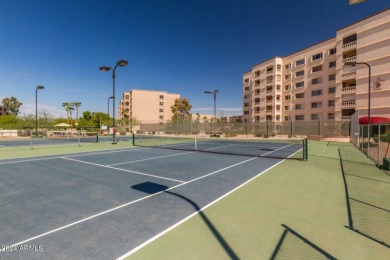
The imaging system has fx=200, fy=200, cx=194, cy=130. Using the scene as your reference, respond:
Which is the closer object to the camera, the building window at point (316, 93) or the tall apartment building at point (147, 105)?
the building window at point (316, 93)

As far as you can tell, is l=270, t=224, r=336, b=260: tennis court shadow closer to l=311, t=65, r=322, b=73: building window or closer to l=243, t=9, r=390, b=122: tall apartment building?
l=243, t=9, r=390, b=122: tall apartment building

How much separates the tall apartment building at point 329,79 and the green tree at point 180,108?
2177cm

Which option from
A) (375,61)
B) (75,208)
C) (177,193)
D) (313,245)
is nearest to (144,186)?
(177,193)

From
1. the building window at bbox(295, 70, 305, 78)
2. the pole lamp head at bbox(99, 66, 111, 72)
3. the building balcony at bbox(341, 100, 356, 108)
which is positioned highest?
the building window at bbox(295, 70, 305, 78)

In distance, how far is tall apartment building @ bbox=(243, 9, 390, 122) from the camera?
34438 mm

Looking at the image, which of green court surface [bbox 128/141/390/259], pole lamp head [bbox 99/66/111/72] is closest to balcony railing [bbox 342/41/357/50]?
green court surface [bbox 128/141/390/259]

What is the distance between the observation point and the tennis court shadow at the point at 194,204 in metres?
3.50

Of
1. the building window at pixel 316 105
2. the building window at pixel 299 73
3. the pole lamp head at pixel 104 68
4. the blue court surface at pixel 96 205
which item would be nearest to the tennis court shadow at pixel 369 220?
the blue court surface at pixel 96 205

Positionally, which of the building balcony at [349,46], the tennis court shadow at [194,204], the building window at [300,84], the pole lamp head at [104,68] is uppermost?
the building balcony at [349,46]

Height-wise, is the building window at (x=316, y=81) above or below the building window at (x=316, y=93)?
above

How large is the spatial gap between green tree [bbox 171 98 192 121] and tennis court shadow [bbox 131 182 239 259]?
2513 inches

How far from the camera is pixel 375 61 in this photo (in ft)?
114

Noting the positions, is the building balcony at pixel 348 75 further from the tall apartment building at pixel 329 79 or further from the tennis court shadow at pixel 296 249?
the tennis court shadow at pixel 296 249

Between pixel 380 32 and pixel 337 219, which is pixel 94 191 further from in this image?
pixel 380 32
